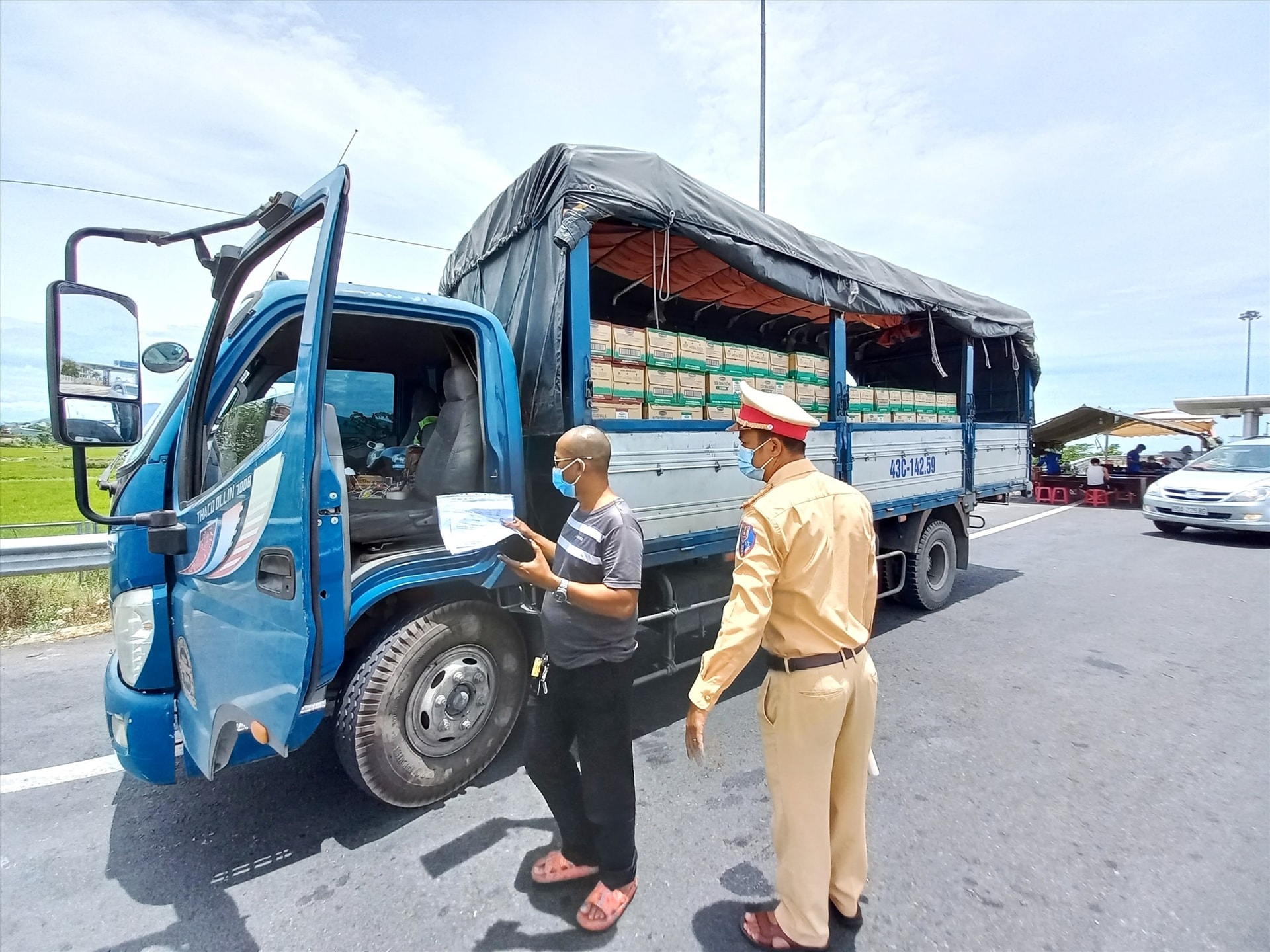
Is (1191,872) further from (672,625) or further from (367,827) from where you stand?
(367,827)

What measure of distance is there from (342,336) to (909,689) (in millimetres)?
4140

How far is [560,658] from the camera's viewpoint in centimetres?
212

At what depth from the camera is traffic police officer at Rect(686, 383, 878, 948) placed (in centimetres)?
181

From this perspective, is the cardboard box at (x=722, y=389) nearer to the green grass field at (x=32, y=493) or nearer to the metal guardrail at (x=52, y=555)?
the metal guardrail at (x=52, y=555)

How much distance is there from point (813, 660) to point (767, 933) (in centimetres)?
98

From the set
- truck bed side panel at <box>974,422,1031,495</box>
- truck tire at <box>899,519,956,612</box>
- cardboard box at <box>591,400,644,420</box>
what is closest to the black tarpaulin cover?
cardboard box at <box>591,400,644,420</box>

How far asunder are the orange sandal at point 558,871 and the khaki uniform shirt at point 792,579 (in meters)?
1.02

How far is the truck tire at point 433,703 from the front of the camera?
8.34ft

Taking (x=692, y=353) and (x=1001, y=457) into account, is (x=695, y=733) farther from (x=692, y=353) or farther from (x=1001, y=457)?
(x=1001, y=457)

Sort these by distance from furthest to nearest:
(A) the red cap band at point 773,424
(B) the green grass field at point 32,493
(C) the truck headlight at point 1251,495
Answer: (C) the truck headlight at point 1251,495, (B) the green grass field at point 32,493, (A) the red cap band at point 773,424

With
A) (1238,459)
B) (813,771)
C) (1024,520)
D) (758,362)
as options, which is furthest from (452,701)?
(1238,459)

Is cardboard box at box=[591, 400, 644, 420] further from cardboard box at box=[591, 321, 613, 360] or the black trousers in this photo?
the black trousers

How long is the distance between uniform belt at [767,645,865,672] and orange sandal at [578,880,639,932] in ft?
3.36

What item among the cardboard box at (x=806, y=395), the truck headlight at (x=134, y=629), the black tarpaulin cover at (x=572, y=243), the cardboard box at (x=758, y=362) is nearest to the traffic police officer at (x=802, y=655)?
the black tarpaulin cover at (x=572, y=243)
